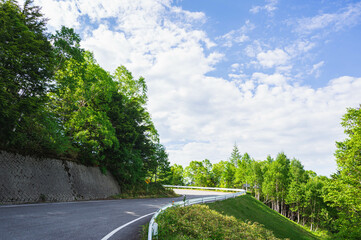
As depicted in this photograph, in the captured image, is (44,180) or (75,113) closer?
(44,180)

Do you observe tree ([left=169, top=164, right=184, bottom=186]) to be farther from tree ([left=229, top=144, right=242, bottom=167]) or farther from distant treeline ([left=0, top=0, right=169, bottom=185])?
distant treeline ([left=0, top=0, right=169, bottom=185])

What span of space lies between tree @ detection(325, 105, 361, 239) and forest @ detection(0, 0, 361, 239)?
0.06m

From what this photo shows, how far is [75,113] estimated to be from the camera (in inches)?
683

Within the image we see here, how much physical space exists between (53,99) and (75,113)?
2.30 m

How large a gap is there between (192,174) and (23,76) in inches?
2514

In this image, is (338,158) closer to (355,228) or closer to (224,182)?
(355,228)

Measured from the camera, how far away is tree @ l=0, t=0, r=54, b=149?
10.6 m

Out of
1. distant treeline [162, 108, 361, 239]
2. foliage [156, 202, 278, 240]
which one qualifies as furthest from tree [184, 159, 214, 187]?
foliage [156, 202, 278, 240]

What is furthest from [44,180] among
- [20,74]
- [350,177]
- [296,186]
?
[296,186]

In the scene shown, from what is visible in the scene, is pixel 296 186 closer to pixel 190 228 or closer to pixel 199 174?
pixel 199 174

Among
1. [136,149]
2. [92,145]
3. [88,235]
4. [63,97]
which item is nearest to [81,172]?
[92,145]

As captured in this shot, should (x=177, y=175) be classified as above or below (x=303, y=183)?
below

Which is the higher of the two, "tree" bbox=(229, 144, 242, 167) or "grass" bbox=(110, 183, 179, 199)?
"tree" bbox=(229, 144, 242, 167)

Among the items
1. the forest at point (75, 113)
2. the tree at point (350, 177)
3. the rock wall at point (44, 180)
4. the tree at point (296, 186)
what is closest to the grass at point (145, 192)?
the forest at point (75, 113)
